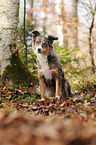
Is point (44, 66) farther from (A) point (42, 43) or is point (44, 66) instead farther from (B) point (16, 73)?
(B) point (16, 73)

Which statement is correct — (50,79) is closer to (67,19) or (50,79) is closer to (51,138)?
(51,138)

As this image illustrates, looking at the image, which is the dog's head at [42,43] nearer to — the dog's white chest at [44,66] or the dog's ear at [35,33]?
the dog's ear at [35,33]

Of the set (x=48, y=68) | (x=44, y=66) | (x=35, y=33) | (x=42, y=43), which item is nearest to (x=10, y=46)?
(x=35, y=33)

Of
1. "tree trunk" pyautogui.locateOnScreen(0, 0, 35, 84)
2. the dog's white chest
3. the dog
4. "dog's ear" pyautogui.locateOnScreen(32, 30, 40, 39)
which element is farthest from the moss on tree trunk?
"dog's ear" pyautogui.locateOnScreen(32, 30, 40, 39)

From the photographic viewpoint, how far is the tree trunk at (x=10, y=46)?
19.8 feet

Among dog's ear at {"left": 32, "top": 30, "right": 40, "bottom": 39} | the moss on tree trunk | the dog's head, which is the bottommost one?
the moss on tree trunk

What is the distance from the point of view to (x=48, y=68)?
4875mm

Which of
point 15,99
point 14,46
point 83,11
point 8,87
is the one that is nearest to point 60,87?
point 15,99

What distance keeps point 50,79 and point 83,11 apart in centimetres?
660

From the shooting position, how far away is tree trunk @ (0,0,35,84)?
6035mm

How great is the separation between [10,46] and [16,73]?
3.33ft

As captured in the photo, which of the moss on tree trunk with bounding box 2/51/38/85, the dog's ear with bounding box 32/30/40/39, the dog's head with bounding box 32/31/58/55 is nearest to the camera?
the dog's head with bounding box 32/31/58/55

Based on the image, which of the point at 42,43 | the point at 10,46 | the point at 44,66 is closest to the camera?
the point at 42,43

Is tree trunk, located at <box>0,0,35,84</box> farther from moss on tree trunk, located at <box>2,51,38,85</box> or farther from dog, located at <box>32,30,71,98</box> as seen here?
dog, located at <box>32,30,71,98</box>
